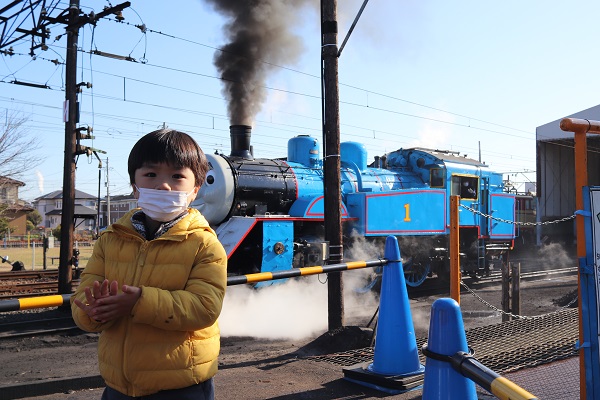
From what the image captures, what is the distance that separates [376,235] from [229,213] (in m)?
3.03

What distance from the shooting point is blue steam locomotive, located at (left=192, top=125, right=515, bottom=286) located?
9008mm

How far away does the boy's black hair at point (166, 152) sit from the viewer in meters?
2.06

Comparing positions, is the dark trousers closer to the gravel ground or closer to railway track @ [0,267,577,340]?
the gravel ground

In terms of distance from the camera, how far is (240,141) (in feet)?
33.4

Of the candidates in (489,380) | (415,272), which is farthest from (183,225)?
(415,272)

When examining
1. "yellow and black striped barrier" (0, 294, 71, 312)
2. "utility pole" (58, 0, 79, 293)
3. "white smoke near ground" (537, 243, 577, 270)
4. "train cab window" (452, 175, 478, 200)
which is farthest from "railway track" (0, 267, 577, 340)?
"white smoke near ground" (537, 243, 577, 270)

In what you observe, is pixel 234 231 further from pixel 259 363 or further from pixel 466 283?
pixel 466 283

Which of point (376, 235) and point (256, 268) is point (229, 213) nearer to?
point (256, 268)

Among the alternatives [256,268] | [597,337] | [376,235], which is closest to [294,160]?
[376,235]

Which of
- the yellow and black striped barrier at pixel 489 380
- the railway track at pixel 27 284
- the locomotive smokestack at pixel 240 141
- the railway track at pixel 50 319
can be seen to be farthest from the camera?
the railway track at pixel 27 284

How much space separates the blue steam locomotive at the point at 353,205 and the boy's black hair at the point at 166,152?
442 cm

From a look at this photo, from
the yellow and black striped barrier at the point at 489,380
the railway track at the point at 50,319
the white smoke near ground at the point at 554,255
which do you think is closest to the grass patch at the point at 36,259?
the railway track at the point at 50,319

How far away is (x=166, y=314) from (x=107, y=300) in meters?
0.21

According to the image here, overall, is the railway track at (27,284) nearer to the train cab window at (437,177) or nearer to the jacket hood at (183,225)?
the train cab window at (437,177)
